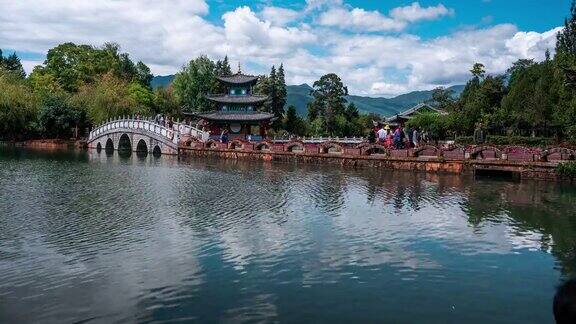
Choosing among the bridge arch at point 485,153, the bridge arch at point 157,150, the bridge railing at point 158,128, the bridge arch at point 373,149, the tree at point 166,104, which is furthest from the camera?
the tree at point 166,104

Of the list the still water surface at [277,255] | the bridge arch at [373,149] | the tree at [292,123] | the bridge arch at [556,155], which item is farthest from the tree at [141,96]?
the bridge arch at [556,155]

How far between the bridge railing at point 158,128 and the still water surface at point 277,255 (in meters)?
24.6

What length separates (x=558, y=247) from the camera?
11.6 meters

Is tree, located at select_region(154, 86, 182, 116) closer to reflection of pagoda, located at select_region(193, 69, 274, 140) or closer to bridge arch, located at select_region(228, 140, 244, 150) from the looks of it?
reflection of pagoda, located at select_region(193, 69, 274, 140)

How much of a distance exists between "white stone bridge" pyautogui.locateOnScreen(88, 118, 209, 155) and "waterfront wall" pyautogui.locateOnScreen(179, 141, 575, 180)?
4025 mm

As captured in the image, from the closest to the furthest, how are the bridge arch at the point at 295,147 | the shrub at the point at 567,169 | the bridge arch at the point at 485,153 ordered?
1. the shrub at the point at 567,169
2. the bridge arch at the point at 485,153
3. the bridge arch at the point at 295,147

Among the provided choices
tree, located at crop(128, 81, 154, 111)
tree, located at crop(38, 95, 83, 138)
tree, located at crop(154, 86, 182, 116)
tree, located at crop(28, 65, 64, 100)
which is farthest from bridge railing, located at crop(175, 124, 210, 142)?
tree, located at crop(28, 65, 64, 100)

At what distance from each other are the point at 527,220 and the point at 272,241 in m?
7.89

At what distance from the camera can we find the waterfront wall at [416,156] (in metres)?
26.4

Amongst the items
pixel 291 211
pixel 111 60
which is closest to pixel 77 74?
pixel 111 60

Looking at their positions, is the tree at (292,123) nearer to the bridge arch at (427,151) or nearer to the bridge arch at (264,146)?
the bridge arch at (264,146)

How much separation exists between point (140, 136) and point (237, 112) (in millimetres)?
10817

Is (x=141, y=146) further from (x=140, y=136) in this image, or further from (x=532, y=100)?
(x=532, y=100)

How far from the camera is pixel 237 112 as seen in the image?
176 feet
